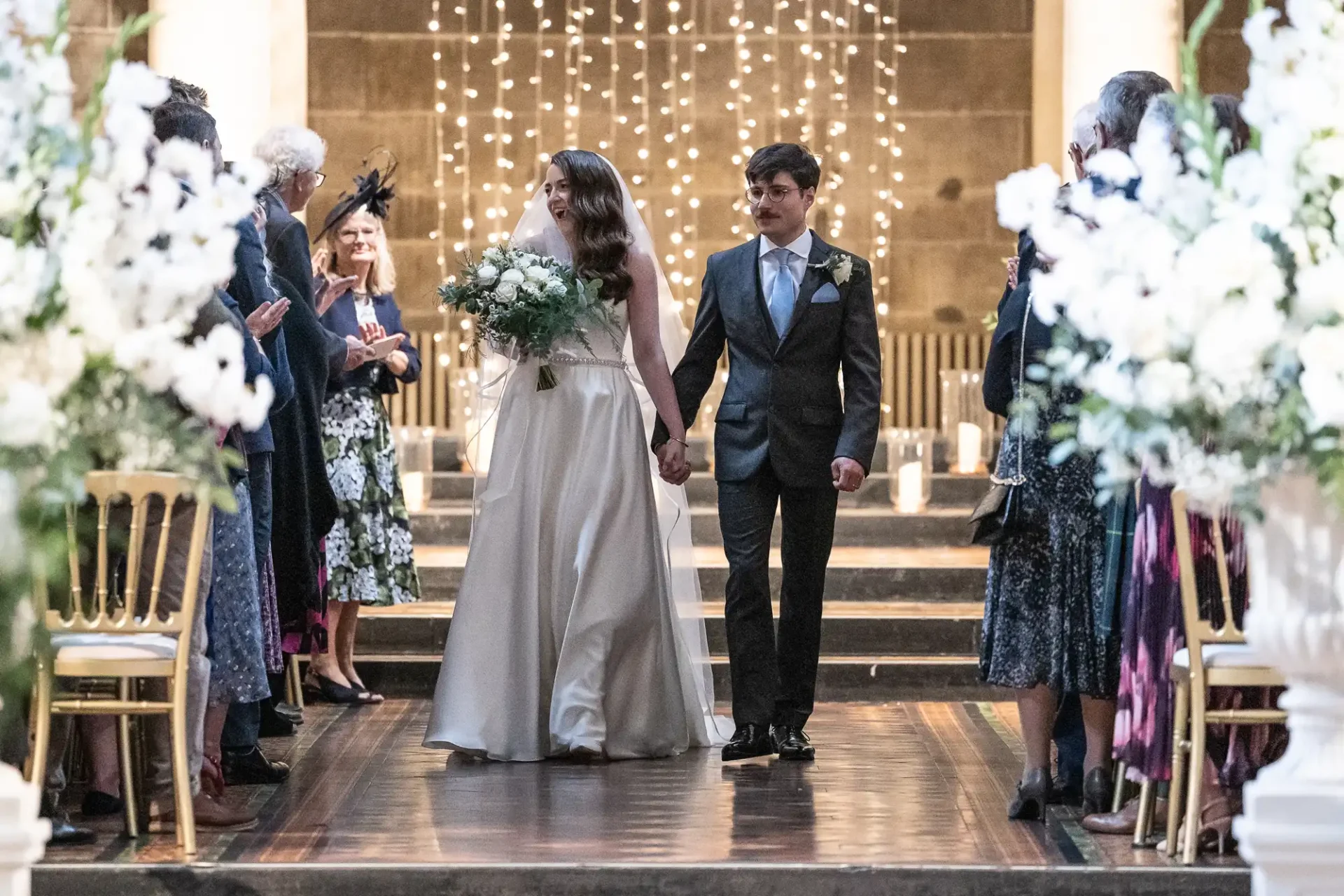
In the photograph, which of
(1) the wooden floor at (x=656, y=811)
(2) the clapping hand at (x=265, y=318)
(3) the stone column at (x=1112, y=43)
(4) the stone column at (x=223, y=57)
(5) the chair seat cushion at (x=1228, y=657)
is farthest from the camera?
(3) the stone column at (x=1112, y=43)

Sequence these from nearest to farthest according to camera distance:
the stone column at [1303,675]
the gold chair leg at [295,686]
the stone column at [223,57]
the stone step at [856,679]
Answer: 1. the stone column at [1303,675]
2. the gold chair leg at [295,686]
3. the stone step at [856,679]
4. the stone column at [223,57]

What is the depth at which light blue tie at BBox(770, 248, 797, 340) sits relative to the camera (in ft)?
19.7

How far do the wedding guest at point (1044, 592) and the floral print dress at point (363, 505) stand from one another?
2880mm

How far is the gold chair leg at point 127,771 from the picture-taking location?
466 centimetres

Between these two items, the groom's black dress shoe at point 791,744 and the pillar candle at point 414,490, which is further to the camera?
the pillar candle at point 414,490

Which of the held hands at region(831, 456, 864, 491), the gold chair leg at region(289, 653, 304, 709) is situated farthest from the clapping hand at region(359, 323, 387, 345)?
the held hands at region(831, 456, 864, 491)

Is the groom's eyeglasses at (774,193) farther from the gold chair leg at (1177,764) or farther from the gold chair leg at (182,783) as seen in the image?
the gold chair leg at (182,783)

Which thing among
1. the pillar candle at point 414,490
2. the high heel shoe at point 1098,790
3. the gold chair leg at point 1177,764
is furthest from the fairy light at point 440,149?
the gold chair leg at point 1177,764

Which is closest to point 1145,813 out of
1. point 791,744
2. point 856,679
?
point 791,744

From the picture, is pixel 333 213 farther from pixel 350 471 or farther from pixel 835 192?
pixel 835 192

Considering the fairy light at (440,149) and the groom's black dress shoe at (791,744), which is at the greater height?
the fairy light at (440,149)

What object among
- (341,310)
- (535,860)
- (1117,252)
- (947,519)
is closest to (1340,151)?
(1117,252)

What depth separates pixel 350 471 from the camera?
7.10 meters

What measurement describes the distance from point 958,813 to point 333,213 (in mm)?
3400
